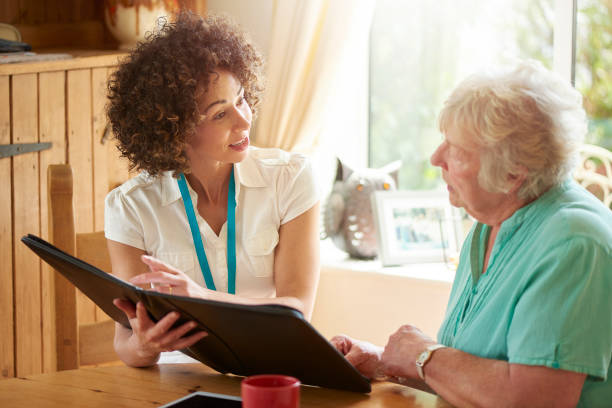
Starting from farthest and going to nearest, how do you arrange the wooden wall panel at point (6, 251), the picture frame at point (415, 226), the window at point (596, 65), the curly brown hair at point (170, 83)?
the picture frame at point (415, 226) < the window at point (596, 65) < the wooden wall panel at point (6, 251) < the curly brown hair at point (170, 83)

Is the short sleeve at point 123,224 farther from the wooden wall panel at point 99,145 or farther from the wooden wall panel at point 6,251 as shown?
the wooden wall panel at point 99,145

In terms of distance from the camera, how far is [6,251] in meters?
2.49

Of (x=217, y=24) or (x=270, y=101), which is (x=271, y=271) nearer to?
(x=217, y=24)

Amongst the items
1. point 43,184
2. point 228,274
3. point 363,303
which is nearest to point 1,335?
point 43,184

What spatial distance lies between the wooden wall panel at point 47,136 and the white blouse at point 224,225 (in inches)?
32.2

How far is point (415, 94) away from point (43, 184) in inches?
63.1

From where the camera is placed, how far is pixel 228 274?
185 centimetres

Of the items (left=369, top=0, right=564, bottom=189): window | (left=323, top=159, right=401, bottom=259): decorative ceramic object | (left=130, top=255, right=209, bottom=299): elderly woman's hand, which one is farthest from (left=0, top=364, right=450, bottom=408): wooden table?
(left=369, top=0, right=564, bottom=189): window

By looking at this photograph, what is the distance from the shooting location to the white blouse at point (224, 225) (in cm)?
182

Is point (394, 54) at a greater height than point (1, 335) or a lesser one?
greater

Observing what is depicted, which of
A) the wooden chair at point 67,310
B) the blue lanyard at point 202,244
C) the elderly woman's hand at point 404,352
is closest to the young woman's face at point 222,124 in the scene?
the blue lanyard at point 202,244

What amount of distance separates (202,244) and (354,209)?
3.95ft

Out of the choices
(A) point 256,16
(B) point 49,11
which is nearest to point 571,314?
(A) point 256,16

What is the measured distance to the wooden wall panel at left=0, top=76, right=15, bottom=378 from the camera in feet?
8.01
